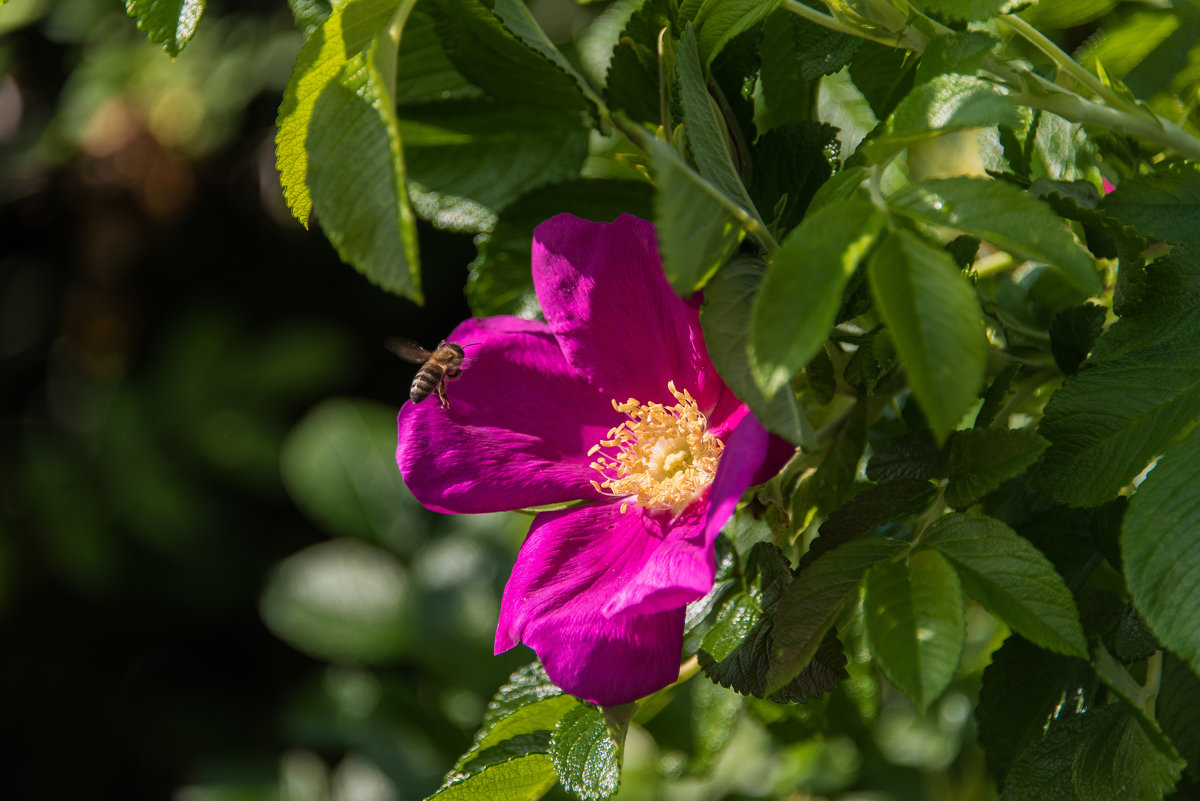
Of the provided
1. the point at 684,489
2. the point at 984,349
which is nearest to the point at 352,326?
the point at 684,489

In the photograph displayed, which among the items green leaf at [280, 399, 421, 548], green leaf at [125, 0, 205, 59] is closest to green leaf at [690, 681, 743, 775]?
green leaf at [125, 0, 205, 59]

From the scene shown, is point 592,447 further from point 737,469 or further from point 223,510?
point 223,510

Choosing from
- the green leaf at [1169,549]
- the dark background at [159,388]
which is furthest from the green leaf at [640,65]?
the dark background at [159,388]

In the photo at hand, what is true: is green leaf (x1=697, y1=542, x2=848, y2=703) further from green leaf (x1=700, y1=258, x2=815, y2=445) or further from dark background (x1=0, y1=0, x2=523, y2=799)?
dark background (x1=0, y1=0, x2=523, y2=799)

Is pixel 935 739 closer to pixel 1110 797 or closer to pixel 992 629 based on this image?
pixel 992 629

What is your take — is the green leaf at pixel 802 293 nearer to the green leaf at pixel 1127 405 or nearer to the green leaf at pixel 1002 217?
the green leaf at pixel 1002 217

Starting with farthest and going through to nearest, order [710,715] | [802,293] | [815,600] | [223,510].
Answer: [223,510] → [710,715] → [815,600] → [802,293]

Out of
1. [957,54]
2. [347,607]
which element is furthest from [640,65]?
[347,607]

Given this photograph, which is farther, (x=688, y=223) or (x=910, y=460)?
(x=910, y=460)

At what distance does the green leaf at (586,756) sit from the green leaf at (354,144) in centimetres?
26

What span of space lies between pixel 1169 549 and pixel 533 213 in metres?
0.38

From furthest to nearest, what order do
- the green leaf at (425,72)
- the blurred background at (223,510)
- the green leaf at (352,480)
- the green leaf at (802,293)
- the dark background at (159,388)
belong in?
the dark background at (159,388)
the green leaf at (352,480)
the blurred background at (223,510)
the green leaf at (425,72)
the green leaf at (802,293)

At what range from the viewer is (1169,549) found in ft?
1.65

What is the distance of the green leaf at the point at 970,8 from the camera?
1.64ft
